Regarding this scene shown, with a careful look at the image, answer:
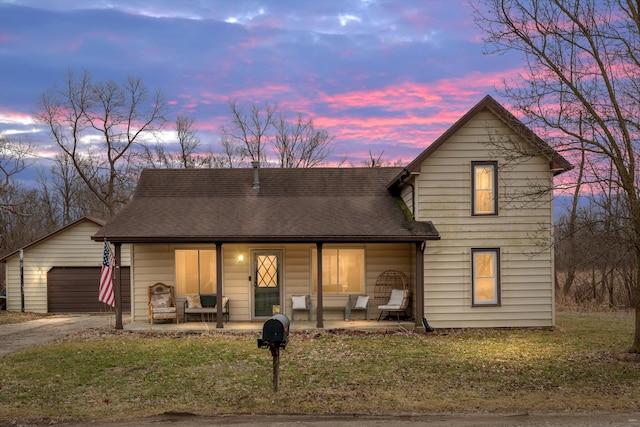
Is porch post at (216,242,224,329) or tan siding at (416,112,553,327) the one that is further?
tan siding at (416,112,553,327)

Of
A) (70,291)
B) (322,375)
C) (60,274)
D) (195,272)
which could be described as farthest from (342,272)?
(60,274)

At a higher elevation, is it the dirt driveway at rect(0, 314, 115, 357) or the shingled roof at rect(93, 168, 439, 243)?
the shingled roof at rect(93, 168, 439, 243)

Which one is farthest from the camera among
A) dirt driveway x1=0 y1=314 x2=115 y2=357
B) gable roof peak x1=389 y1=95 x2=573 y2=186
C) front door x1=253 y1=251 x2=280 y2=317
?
front door x1=253 y1=251 x2=280 y2=317

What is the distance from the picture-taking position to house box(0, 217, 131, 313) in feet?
78.0

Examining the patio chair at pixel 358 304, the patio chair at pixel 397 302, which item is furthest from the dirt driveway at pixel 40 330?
the patio chair at pixel 397 302

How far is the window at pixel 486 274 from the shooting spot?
15695 millimetres

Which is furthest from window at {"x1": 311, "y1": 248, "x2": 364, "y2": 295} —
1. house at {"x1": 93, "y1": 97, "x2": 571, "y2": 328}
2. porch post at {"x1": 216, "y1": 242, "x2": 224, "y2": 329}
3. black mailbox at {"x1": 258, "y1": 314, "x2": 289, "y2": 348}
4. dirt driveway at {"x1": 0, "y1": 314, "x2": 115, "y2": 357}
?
black mailbox at {"x1": 258, "y1": 314, "x2": 289, "y2": 348}

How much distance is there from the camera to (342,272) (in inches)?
667

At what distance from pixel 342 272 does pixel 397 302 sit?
186cm

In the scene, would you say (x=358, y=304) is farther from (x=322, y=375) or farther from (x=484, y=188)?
(x=322, y=375)

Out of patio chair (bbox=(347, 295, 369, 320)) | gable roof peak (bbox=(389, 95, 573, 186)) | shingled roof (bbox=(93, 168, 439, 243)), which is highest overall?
gable roof peak (bbox=(389, 95, 573, 186))

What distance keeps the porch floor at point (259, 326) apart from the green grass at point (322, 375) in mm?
570

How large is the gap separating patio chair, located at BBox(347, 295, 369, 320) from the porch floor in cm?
35

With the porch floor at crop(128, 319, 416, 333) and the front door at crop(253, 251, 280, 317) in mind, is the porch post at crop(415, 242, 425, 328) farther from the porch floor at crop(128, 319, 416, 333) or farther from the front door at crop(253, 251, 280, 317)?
the front door at crop(253, 251, 280, 317)
